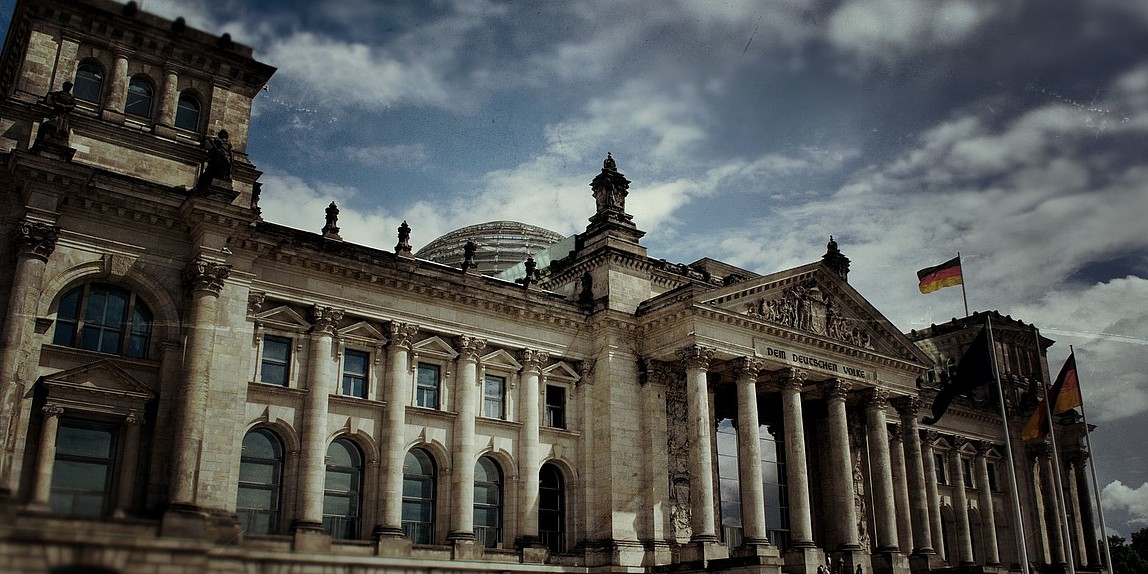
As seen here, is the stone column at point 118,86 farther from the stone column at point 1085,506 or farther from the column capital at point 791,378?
the stone column at point 1085,506

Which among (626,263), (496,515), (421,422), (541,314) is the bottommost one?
(496,515)

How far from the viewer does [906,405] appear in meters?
45.9

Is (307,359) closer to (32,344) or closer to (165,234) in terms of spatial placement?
(165,234)

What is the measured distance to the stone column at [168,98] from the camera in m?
31.4

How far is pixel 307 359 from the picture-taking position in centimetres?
3238

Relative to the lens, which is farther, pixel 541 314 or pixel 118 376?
pixel 541 314

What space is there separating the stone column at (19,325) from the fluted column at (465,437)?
14.1 metres

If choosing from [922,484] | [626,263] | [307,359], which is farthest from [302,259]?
[922,484]

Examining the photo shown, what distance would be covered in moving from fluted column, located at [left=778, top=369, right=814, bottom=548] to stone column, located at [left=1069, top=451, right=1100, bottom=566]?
28.8 metres

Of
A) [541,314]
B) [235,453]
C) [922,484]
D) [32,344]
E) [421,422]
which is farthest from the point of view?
[922,484]

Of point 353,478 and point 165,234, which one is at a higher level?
point 165,234

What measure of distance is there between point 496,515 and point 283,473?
8633 millimetres

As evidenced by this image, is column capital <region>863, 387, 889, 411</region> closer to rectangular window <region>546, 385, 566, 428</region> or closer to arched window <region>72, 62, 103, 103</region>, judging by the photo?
rectangular window <region>546, 385, 566, 428</region>

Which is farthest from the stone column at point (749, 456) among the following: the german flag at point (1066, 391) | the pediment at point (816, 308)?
the german flag at point (1066, 391)
